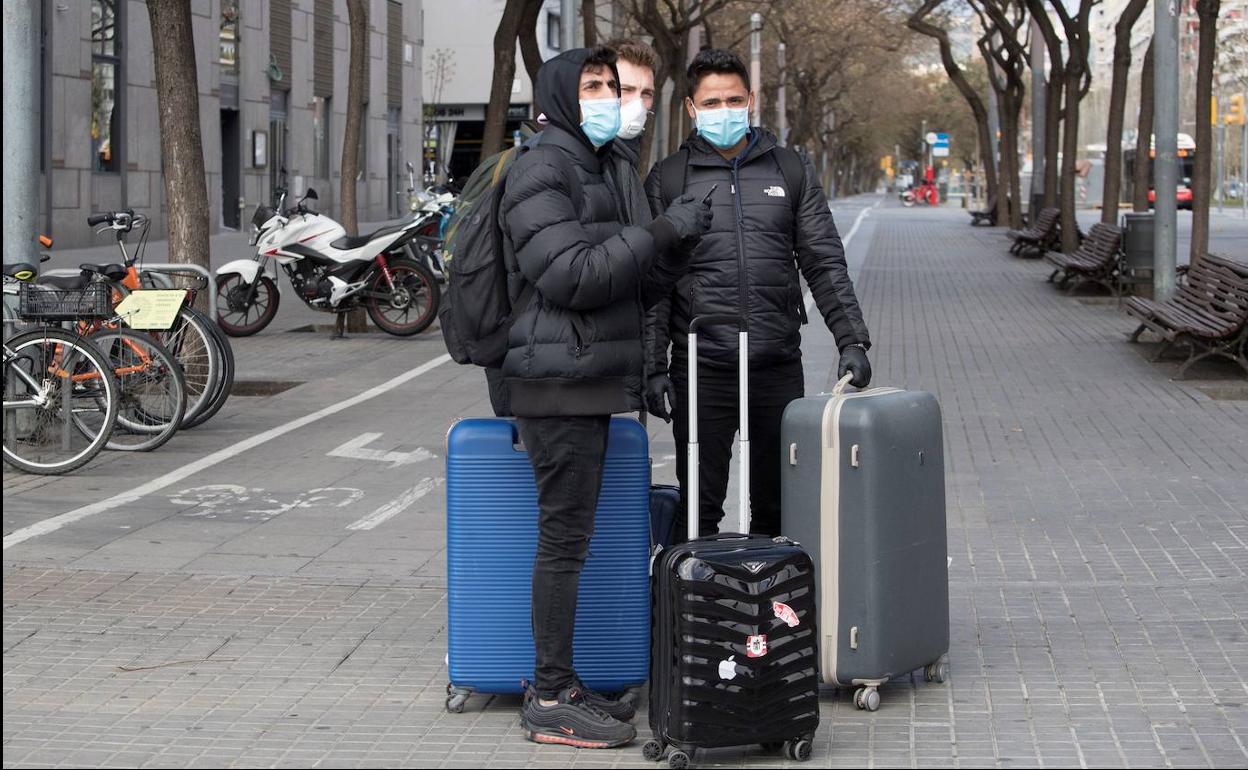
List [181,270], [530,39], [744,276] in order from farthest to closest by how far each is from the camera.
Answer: [530,39], [181,270], [744,276]

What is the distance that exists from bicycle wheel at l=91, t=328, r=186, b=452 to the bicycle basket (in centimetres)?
→ 20

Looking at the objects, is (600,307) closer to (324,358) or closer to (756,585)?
(756,585)

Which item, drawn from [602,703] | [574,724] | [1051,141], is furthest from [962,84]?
[574,724]

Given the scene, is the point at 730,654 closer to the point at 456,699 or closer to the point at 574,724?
the point at 574,724

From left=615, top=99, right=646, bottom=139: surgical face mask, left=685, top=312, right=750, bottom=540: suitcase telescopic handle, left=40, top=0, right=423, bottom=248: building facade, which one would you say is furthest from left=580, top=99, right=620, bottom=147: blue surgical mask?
left=40, top=0, right=423, bottom=248: building facade

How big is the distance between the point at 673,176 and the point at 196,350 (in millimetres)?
5816

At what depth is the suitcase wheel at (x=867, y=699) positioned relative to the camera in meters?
5.39

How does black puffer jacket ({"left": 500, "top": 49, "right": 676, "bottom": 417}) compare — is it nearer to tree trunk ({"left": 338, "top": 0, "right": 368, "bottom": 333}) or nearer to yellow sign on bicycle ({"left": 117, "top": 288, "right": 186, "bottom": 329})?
yellow sign on bicycle ({"left": 117, "top": 288, "right": 186, "bottom": 329})

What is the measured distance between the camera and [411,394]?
13.1 meters

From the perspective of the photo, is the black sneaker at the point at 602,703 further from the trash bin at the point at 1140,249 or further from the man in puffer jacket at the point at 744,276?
the trash bin at the point at 1140,249

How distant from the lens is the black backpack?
16.3ft

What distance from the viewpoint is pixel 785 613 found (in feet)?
16.2

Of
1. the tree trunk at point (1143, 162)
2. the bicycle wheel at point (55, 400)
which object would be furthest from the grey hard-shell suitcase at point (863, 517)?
the tree trunk at point (1143, 162)

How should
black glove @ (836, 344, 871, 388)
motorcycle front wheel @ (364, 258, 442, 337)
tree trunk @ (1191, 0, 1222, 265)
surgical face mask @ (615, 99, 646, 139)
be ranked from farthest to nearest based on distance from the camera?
tree trunk @ (1191, 0, 1222, 265)
motorcycle front wheel @ (364, 258, 442, 337)
black glove @ (836, 344, 871, 388)
surgical face mask @ (615, 99, 646, 139)
